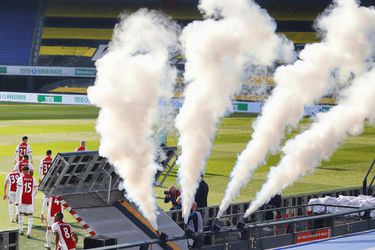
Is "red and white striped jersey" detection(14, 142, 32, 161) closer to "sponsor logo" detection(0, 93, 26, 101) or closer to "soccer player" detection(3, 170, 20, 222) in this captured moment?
"soccer player" detection(3, 170, 20, 222)

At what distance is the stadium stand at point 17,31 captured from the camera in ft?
245

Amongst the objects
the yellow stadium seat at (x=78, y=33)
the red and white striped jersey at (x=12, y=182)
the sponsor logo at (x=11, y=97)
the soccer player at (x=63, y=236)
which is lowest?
the soccer player at (x=63, y=236)

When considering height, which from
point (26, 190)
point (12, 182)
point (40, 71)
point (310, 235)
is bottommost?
point (310, 235)

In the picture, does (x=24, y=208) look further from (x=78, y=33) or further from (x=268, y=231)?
(x=78, y=33)

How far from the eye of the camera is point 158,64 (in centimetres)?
1150

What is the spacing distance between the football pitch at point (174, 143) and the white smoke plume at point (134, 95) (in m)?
2.03

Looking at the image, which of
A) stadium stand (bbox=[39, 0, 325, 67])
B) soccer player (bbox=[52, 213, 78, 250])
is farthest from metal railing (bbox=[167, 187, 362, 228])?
stadium stand (bbox=[39, 0, 325, 67])

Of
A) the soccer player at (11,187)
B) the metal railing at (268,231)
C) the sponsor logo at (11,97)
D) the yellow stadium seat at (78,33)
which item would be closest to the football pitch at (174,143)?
the soccer player at (11,187)

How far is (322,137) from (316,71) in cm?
107

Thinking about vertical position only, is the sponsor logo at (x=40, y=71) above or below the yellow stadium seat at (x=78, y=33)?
below

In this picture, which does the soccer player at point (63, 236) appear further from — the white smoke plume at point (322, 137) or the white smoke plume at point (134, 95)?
the white smoke plume at point (322, 137)

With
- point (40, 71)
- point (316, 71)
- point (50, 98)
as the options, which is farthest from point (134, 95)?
point (40, 71)

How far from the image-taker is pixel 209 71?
11961 millimetres

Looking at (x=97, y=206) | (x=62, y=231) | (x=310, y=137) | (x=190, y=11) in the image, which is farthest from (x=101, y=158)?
(x=190, y=11)
